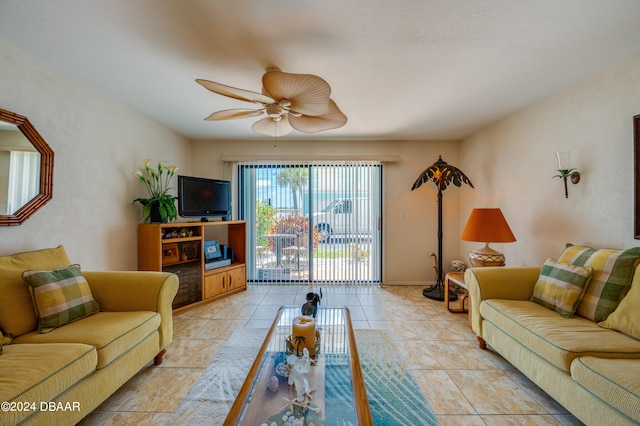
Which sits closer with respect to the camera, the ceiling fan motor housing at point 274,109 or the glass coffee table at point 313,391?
the glass coffee table at point 313,391

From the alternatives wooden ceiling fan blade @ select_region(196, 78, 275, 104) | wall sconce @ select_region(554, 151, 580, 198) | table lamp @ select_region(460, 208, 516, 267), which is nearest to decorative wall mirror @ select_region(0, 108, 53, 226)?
wooden ceiling fan blade @ select_region(196, 78, 275, 104)

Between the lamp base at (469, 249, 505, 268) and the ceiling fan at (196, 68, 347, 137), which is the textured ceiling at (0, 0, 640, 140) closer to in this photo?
the ceiling fan at (196, 68, 347, 137)

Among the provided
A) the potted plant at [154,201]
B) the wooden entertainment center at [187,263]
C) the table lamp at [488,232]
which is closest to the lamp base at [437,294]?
the table lamp at [488,232]

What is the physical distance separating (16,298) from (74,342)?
507mm

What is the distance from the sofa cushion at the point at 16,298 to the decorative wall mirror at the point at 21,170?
331 millimetres

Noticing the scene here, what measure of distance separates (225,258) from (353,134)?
267 cm

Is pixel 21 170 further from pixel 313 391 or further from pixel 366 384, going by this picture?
pixel 366 384

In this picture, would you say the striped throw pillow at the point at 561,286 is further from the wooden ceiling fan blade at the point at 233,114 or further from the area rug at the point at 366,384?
the wooden ceiling fan blade at the point at 233,114

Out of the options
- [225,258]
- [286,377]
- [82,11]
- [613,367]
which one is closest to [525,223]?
[613,367]

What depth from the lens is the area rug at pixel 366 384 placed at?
1569 millimetres

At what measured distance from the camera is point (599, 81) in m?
2.16

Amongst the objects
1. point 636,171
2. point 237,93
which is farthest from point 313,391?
point 636,171

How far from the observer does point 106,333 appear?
1614mm

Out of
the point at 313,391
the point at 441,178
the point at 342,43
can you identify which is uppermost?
the point at 342,43
